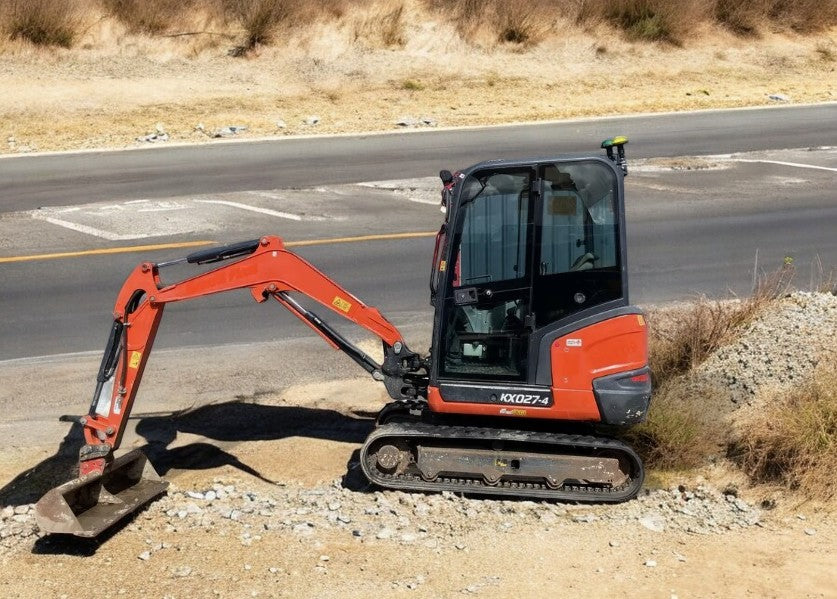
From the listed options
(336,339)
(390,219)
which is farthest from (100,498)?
(390,219)

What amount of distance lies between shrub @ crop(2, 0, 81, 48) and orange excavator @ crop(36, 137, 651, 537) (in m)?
21.5

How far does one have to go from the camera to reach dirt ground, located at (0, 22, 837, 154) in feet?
81.1

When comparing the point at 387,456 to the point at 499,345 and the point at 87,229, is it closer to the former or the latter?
the point at 499,345

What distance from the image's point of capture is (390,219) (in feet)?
57.4

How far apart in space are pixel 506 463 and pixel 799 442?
227 centimetres

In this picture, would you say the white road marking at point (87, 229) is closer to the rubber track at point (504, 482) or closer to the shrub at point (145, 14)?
the rubber track at point (504, 482)

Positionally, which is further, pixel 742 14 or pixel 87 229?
pixel 742 14

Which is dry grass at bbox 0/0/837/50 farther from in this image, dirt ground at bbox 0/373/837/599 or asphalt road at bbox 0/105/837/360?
dirt ground at bbox 0/373/837/599

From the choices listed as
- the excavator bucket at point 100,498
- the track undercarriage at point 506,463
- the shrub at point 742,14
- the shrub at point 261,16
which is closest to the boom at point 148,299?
the excavator bucket at point 100,498

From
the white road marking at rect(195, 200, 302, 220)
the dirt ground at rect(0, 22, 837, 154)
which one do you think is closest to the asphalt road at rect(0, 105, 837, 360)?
the white road marking at rect(195, 200, 302, 220)

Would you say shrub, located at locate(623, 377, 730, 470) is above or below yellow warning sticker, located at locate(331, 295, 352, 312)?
below

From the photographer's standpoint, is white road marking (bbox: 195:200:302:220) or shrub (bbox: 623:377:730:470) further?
white road marking (bbox: 195:200:302:220)

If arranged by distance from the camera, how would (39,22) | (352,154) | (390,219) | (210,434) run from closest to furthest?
(210,434)
(390,219)
(352,154)
(39,22)

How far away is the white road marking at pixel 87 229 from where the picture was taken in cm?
1652
